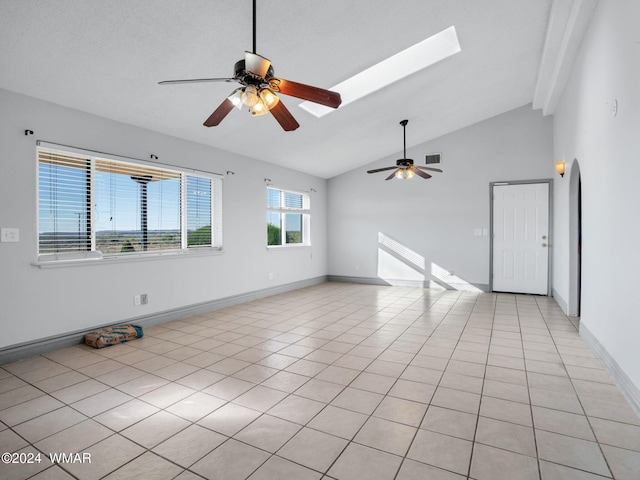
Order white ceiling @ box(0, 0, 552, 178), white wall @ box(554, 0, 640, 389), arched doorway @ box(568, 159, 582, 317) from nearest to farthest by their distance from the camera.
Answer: white wall @ box(554, 0, 640, 389) → white ceiling @ box(0, 0, 552, 178) → arched doorway @ box(568, 159, 582, 317)

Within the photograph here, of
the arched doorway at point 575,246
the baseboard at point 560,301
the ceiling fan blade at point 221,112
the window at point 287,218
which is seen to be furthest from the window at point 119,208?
the baseboard at point 560,301

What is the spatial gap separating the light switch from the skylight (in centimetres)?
344

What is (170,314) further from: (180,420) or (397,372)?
(397,372)

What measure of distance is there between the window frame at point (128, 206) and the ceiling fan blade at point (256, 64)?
2.70 metres

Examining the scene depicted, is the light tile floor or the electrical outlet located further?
the electrical outlet

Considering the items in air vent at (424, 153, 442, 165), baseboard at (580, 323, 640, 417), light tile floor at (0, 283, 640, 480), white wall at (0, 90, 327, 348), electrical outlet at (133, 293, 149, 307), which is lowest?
light tile floor at (0, 283, 640, 480)

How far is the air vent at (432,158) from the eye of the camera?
709 cm

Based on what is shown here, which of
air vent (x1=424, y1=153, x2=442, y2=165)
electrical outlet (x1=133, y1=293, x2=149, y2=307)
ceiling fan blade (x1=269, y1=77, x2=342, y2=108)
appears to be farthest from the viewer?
air vent (x1=424, y1=153, x2=442, y2=165)

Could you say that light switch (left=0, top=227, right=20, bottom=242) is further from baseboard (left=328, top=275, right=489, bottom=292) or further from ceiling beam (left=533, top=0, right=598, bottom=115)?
baseboard (left=328, top=275, right=489, bottom=292)

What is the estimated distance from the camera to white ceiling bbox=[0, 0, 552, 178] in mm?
2627

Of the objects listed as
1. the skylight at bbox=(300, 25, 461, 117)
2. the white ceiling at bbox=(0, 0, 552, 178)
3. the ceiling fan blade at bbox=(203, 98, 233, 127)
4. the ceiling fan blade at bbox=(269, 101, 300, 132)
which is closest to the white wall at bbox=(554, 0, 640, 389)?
the white ceiling at bbox=(0, 0, 552, 178)

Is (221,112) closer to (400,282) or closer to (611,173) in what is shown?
(611,173)

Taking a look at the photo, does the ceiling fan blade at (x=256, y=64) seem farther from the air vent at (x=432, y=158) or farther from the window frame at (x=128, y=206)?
the air vent at (x=432, y=158)

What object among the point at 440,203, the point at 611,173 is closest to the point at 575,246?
the point at 611,173
